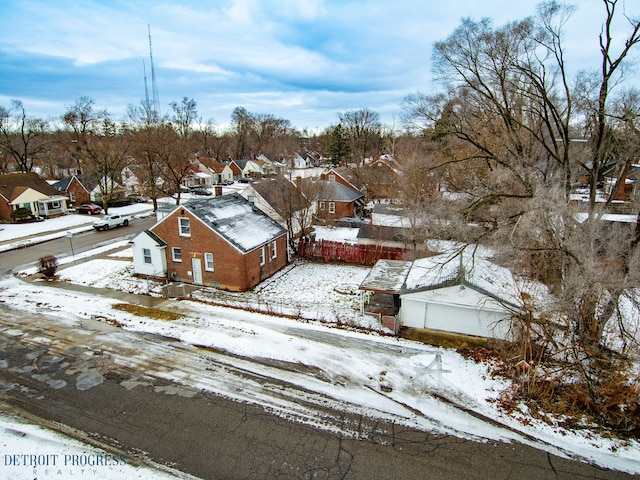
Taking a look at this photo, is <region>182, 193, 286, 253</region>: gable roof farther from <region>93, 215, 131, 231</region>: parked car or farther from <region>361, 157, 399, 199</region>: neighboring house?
<region>361, 157, 399, 199</region>: neighboring house

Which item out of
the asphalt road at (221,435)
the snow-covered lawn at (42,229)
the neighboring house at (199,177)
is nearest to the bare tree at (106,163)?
the snow-covered lawn at (42,229)

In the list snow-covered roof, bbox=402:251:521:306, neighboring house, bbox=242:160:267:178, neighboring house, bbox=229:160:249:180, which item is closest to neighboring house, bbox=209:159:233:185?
neighboring house, bbox=229:160:249:180

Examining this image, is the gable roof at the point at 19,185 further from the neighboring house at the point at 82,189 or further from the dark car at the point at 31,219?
the neighboring house at the point at 82,189

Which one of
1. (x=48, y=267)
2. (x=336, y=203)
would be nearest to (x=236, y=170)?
(x=336, y=203)

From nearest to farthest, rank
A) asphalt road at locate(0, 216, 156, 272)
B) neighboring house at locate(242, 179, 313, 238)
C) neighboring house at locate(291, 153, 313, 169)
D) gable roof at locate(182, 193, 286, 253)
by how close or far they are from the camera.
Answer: gable roof at locate(182, 193, 286, 253) → asphalt road at locate(0, 216, 156, 272) → neighboring house at locate(242, 179, 313, 238) → neighboring house at locate(291, 153, 313, 169)

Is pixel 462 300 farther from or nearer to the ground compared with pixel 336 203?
nearer to the ground

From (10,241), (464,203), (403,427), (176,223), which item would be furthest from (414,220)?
(10,241)

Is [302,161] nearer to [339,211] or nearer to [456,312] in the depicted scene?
[339,211]
